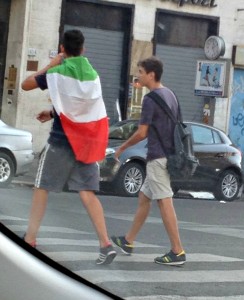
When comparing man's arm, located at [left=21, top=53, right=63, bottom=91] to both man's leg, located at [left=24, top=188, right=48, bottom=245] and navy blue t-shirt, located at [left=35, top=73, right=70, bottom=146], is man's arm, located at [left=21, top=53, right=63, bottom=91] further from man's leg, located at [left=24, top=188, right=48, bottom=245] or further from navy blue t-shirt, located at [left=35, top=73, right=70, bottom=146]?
man's leg, located at [left=24, top=188, right=48, bottom=245]

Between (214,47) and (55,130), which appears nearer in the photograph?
(214,47)

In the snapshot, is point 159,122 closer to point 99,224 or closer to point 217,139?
point 217,139

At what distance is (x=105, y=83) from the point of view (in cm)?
136

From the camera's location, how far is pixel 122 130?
144 centimetres

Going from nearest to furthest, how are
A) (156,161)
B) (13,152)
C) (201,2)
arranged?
1. (201,2)
2. (13,152)
3. (156,161)

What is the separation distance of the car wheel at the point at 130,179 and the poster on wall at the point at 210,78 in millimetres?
253

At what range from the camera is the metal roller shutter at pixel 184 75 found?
1.32 meters

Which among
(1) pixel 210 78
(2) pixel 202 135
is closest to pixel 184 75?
(1) pixel 210 78

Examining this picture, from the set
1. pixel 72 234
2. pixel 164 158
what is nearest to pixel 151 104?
pixel 164 158

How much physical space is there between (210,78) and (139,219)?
0.40 meters

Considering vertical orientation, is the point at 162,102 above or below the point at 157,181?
above

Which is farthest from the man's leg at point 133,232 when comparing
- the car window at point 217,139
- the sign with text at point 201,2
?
the sign with text at point 201,2

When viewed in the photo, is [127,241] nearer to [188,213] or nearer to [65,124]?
[188,213]

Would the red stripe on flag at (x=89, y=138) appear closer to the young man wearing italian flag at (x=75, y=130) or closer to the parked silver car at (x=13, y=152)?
the young man wearing italian flag at (x=75, y=130)
